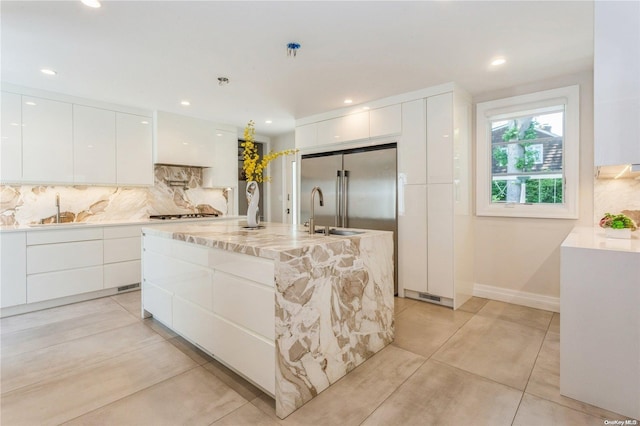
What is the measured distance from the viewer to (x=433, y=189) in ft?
11.1

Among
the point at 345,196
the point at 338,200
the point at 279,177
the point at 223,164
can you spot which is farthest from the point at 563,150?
the point at 223,164

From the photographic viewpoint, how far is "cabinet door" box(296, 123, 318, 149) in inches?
175

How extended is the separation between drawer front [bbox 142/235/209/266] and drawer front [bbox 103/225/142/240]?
1.16 meters

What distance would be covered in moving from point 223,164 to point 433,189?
3345 mm

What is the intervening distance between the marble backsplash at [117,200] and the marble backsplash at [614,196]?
16.3 ft

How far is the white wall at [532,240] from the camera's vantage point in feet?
9.90

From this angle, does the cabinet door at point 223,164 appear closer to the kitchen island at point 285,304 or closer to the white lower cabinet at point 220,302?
the white lower cabinet at point 220,302

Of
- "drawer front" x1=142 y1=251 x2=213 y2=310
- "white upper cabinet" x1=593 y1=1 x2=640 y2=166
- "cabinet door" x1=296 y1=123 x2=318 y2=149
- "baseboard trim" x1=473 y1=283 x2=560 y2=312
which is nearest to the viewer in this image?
"white upper cabinet" x1=593 y1=1 x2=640 y2=166

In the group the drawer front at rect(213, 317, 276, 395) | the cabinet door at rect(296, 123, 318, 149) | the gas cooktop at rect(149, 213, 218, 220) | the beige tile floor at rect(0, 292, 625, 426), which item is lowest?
the beige tile floor at rect(0, 292, 625, 426)

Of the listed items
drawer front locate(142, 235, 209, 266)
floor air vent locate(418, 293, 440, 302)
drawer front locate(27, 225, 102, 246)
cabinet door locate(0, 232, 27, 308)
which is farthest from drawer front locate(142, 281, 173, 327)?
floor air vent locate(418, 293, 440, 302)

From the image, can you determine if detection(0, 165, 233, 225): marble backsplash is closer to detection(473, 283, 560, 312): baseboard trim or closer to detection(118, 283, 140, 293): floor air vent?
detection(118, 283, 140, 293): floor air vent

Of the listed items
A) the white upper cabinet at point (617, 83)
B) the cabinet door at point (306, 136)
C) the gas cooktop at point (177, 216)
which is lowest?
the gas cooktop at point (177, 216)

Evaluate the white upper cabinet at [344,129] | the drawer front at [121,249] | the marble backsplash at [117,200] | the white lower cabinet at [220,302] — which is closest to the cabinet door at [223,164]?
the marble backsplash at [117,200]

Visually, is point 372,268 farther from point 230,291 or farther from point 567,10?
point 567,10
